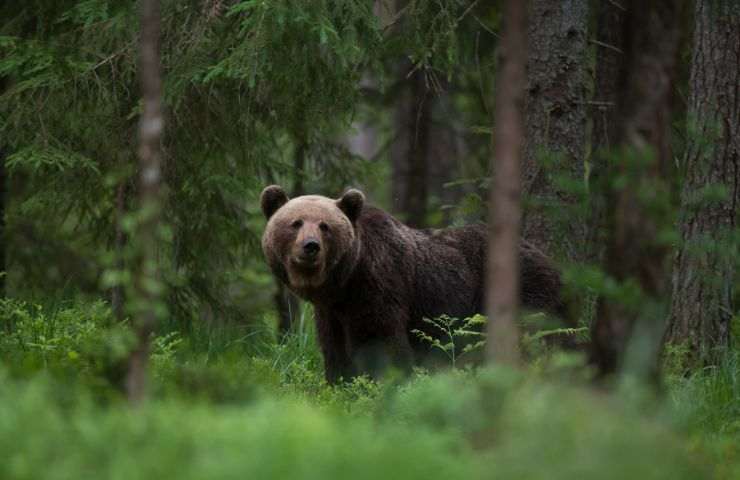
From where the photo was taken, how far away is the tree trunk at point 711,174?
9047 millimetres

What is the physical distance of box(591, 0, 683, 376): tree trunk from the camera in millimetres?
5477

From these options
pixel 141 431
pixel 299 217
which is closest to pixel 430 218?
pixel 299 217

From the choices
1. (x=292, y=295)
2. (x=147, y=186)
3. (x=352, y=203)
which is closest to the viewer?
(x=147, y=186)

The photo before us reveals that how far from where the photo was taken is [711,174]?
29.8 ft

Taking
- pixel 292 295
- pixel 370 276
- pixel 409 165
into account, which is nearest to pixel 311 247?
pixel 370 276

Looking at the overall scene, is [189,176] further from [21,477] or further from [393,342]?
[21,477]

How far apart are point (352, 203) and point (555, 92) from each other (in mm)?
2091

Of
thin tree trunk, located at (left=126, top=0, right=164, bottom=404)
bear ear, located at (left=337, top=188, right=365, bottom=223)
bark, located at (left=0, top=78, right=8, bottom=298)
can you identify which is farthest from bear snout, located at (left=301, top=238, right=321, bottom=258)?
bark, located at (left=0, top=78, right=8, bottom=298)

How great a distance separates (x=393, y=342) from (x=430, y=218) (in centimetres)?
891

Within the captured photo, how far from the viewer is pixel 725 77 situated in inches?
356

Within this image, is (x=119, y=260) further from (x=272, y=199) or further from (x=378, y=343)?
(x=378, y=343)

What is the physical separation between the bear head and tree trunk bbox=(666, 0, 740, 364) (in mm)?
2624

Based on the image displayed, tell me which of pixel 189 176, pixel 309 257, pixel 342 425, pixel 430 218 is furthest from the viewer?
pixel 430 218

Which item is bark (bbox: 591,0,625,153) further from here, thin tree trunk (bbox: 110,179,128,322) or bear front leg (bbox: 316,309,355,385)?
thin tree trunk (bbox: 110,179,128,322)
